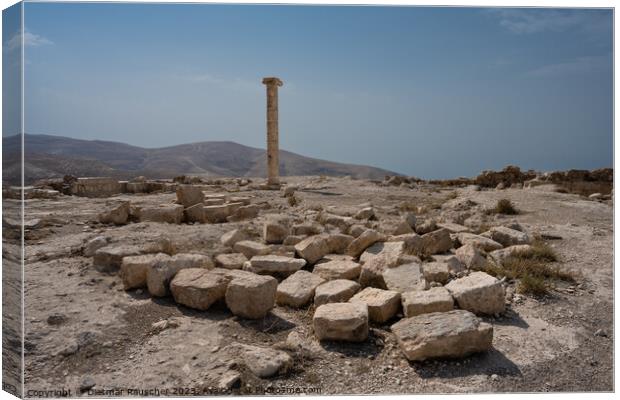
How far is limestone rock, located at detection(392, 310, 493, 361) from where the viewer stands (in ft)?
10.5

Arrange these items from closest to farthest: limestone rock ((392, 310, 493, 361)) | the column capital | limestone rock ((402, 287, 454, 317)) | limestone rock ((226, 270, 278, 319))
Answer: limestone rock ((392, 310, 493, 361)), limestone rock ((402, 287, 454, 317)), limestone rock ((226, 270, 278, 319)), the column capital

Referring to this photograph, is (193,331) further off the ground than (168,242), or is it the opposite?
(168,242)

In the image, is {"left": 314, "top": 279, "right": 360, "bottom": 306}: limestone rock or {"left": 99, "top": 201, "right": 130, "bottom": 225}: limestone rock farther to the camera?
{"left": 99, "top": 201, "right": 130, "bottom": 225}: limestone rock

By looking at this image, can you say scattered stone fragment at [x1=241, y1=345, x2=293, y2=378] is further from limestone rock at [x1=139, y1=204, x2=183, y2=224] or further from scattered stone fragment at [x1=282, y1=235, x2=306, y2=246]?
limestone rock at [x1=139, y1=204, x2=183, y2=224]

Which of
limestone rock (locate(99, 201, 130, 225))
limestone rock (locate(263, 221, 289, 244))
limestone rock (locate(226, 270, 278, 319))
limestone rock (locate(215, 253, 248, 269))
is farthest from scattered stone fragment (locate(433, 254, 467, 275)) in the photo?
limestone rock (locate(99, 201, 130, 225))

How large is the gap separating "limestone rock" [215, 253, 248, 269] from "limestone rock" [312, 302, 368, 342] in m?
1.76

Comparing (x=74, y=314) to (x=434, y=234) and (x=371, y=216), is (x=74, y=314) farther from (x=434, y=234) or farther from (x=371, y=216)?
(x=371, y=216)

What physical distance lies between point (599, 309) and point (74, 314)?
16.1 feet

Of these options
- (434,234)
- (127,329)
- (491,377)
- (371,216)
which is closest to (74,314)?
(127,329)

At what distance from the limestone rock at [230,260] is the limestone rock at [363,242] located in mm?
1359

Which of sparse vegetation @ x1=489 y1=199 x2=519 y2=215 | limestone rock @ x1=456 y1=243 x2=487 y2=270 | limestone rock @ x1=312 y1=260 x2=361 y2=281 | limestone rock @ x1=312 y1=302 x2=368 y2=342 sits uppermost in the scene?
sparse vegetation @ x1=489 y1=199 x2=519 y2=215

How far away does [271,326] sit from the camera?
392cm

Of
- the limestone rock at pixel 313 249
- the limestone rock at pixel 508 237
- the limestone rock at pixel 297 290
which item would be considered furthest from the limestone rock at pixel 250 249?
the limestone rock at pixel 508 237

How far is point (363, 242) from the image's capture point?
18.4 feet
